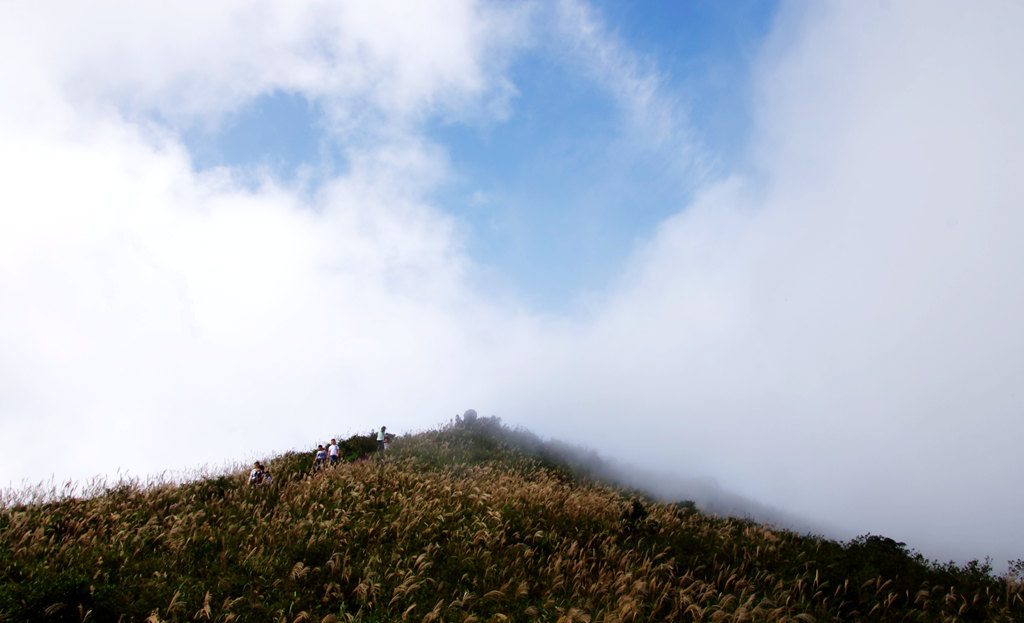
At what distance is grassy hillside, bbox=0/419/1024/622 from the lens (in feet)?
21.9

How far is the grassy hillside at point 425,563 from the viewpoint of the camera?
21.9 feet

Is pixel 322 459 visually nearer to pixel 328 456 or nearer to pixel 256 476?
pixel 328 456

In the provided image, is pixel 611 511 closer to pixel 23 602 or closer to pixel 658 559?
pixel 658 559

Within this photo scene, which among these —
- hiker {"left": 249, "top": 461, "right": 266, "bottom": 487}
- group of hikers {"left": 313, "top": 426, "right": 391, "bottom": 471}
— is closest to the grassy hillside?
hiker {"left": 249, "top": 461, "right": 266, "bottom": 487}

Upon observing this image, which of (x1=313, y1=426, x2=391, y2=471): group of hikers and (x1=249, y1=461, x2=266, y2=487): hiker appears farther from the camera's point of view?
(x1=313, y1=426, x2=391, y2=471): group of hikers

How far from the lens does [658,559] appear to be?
9852 mm

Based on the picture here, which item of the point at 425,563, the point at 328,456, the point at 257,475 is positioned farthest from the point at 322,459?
the point at 425,563

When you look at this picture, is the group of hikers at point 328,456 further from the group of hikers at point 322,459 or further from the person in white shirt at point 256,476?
the person in white shirt at point 256,476

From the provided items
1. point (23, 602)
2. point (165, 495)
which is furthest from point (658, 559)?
point (165, 495)

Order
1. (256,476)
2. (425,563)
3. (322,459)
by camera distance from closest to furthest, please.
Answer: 1. (425,563)
2. (256,476)
3. (322,459)

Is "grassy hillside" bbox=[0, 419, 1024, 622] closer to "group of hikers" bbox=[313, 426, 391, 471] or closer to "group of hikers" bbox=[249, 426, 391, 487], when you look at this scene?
"group of hikers" bbox=[249, 426, 391, 487]

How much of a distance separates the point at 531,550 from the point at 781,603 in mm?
4176

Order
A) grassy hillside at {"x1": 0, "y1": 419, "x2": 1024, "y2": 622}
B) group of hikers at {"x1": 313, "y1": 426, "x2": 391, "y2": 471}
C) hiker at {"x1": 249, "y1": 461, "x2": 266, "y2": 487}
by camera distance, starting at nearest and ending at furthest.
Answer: grassy hillside at {"x1": 0, "y1": 419, "x2": 1024, "y2": 622} < hiker at {"x1": 249, "y1": 461, "x2": 266, "y2": 487} < group of hikers at {"x1": 313, "y1": 426, "x2": 391, "y2": 471}

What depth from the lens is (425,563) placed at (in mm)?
7719
